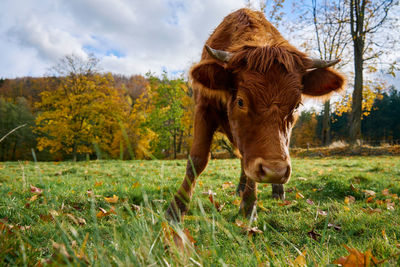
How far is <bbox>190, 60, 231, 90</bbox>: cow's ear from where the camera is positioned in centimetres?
247

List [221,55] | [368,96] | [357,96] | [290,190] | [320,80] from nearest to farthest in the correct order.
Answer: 1. [221,55]
2. [320,80]
3. [290,190]
4. [357,96]
5. [368,96]

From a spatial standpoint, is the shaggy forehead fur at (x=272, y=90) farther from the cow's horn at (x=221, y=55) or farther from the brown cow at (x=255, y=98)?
the cow's horn at (x=221, y=55)

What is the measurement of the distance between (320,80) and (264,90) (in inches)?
37.3

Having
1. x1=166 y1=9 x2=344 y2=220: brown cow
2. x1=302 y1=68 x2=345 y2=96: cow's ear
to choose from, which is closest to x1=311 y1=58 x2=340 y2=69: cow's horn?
x1=166 y1=9 x2=344 y2=220: brown cow

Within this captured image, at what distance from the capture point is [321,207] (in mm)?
2969

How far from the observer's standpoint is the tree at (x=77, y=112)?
77.3 feet

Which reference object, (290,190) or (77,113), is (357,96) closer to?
(290,190)

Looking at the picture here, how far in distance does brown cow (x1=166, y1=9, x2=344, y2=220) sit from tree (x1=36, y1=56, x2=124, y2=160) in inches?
883

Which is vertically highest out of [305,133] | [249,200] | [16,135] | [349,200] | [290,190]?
[305,133]

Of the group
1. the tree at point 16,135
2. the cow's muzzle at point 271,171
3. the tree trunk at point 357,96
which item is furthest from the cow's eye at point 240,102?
the tree at point 16,135

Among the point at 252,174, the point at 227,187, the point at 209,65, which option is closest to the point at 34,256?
the point at 252,174

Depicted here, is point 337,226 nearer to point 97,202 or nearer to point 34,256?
point 34,256

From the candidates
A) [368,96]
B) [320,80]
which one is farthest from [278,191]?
[368,96]

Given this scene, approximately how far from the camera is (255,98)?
6.97 ft
